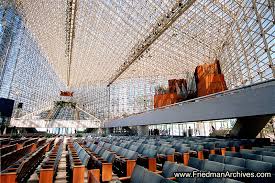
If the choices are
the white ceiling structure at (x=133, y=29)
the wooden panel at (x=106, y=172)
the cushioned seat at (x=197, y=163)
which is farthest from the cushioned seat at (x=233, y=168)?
the white ceiling structure at (x=133, y=29)

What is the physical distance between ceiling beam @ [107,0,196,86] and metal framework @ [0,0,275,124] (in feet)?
0.24

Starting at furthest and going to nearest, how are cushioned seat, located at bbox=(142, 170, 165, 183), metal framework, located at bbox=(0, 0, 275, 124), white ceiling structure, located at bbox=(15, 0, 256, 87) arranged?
white ceiling structure, located at bbox=(15, 0, 256, 87) < metal framework, located at bbox=(0, 0, 275, 124) < cushioned seat, located at bbox=(142, 170, 165, 183)

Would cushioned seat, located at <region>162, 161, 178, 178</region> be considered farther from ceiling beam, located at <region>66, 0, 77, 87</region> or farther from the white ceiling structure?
ceiling beam, located at <region>66, 0, 77, 87</region>

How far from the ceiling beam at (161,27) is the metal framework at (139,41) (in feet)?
0.24

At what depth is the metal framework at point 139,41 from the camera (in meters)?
17.0

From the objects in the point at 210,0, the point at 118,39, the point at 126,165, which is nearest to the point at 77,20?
the point at 118,39

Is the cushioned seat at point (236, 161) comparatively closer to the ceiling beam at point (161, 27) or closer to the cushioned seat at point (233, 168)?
the cushioned seat at point (233, 168)

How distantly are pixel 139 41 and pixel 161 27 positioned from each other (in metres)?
5.31

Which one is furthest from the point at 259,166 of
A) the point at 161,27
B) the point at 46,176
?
the point at 161,27

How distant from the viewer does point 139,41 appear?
23625 mm

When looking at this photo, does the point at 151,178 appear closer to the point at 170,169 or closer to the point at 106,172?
the point at 170,169

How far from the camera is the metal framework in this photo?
671 inches

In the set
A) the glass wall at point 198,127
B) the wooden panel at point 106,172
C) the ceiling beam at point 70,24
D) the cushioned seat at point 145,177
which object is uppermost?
the ceiling beam at point 70,24

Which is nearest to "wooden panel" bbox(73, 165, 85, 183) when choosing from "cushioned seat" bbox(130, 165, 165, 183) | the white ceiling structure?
"cushioned seat" bbox(130, 165, 165, 183)
